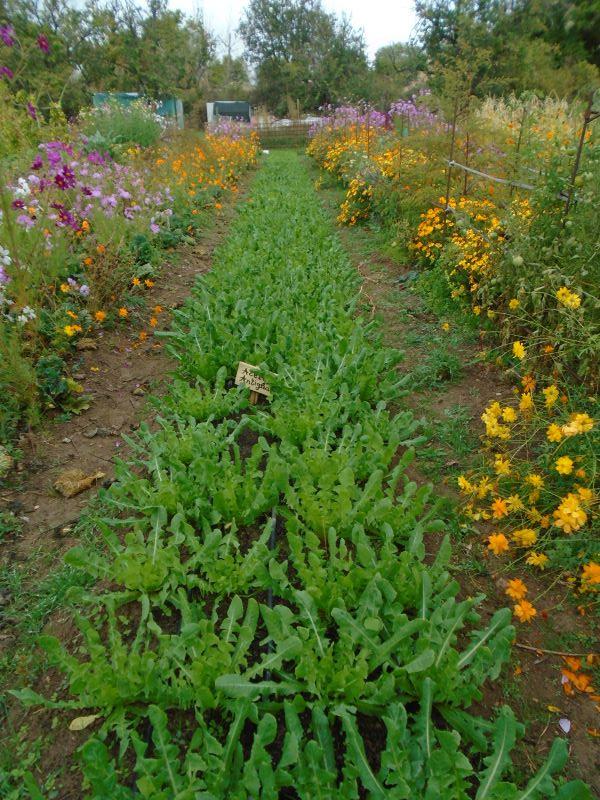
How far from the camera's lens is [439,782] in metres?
1.42

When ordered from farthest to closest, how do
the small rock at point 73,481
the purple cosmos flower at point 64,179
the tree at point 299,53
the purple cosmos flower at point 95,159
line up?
1. the tree at point 299,53
2. the purple cosmos flower at point 95,159
3. the purple cosmos flower at point 64,179
4. the small rock at point 73,481

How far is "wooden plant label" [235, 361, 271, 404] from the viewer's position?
332 centimetres

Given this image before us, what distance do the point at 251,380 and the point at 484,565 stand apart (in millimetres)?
1752

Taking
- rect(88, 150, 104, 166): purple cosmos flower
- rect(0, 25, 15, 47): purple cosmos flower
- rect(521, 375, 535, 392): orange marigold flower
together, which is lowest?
rect(521, 375, 535, 392): orange marigold flower

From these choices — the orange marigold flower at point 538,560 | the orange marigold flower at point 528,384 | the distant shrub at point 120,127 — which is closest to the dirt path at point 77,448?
the orange marigold flower at point 538,560

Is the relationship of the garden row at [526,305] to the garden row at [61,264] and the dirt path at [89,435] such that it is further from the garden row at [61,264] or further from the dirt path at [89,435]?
the garden row at [61,264]

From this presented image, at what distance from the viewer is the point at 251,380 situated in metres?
3.34

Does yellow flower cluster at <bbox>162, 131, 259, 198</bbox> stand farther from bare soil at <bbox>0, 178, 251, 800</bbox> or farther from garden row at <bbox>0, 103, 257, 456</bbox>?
bare soil at <bbox>0, 178, 251, 800</bbox>

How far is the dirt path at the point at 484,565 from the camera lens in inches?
67.7

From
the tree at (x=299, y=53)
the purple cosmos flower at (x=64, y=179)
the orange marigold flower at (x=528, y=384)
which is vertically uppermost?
the tree at (x=299, y=53)

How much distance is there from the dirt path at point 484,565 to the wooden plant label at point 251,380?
0.99 m

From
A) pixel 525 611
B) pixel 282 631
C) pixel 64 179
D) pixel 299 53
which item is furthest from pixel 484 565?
pixel 299 53

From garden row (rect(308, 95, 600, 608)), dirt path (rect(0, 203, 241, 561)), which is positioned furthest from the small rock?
garden row (rect(308, 95, 600, 608))

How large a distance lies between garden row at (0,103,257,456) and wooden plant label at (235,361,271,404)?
42.3 inches
